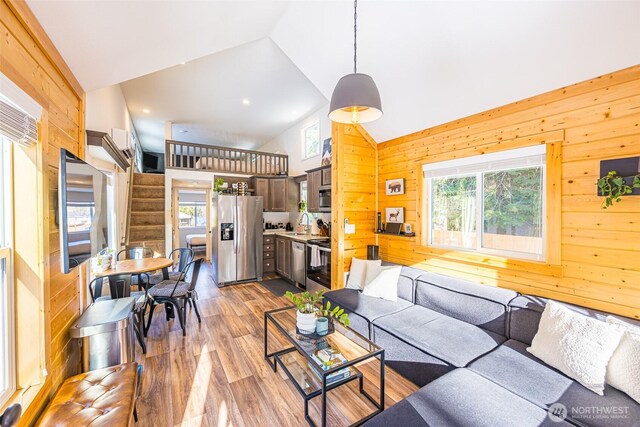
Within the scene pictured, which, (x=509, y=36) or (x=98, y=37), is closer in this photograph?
(x=98, y=37)

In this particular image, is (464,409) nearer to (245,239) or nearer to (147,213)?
(245,239)

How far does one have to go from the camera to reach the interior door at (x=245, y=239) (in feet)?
16.7

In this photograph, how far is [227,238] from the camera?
5.05m

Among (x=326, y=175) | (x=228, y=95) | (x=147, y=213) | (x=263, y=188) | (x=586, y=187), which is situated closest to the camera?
(x=586, y=187)

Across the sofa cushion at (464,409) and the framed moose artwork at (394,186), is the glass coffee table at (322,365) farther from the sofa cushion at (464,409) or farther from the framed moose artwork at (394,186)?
the framed moose artwork at (394,186)

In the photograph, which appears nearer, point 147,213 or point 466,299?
point 466,299

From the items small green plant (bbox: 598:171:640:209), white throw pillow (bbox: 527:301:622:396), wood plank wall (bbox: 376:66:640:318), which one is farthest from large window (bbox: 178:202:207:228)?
small green plant (bbox: 598:171:640:209)

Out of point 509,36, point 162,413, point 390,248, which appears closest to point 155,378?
point 162,413

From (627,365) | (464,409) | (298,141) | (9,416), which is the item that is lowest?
(464,409)

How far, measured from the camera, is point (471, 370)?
1.83 meters

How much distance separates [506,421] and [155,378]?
2.66m

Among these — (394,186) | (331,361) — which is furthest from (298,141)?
(331,361)

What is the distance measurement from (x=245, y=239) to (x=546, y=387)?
4.63m

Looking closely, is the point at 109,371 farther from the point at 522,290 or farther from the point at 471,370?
the point at 522,290
